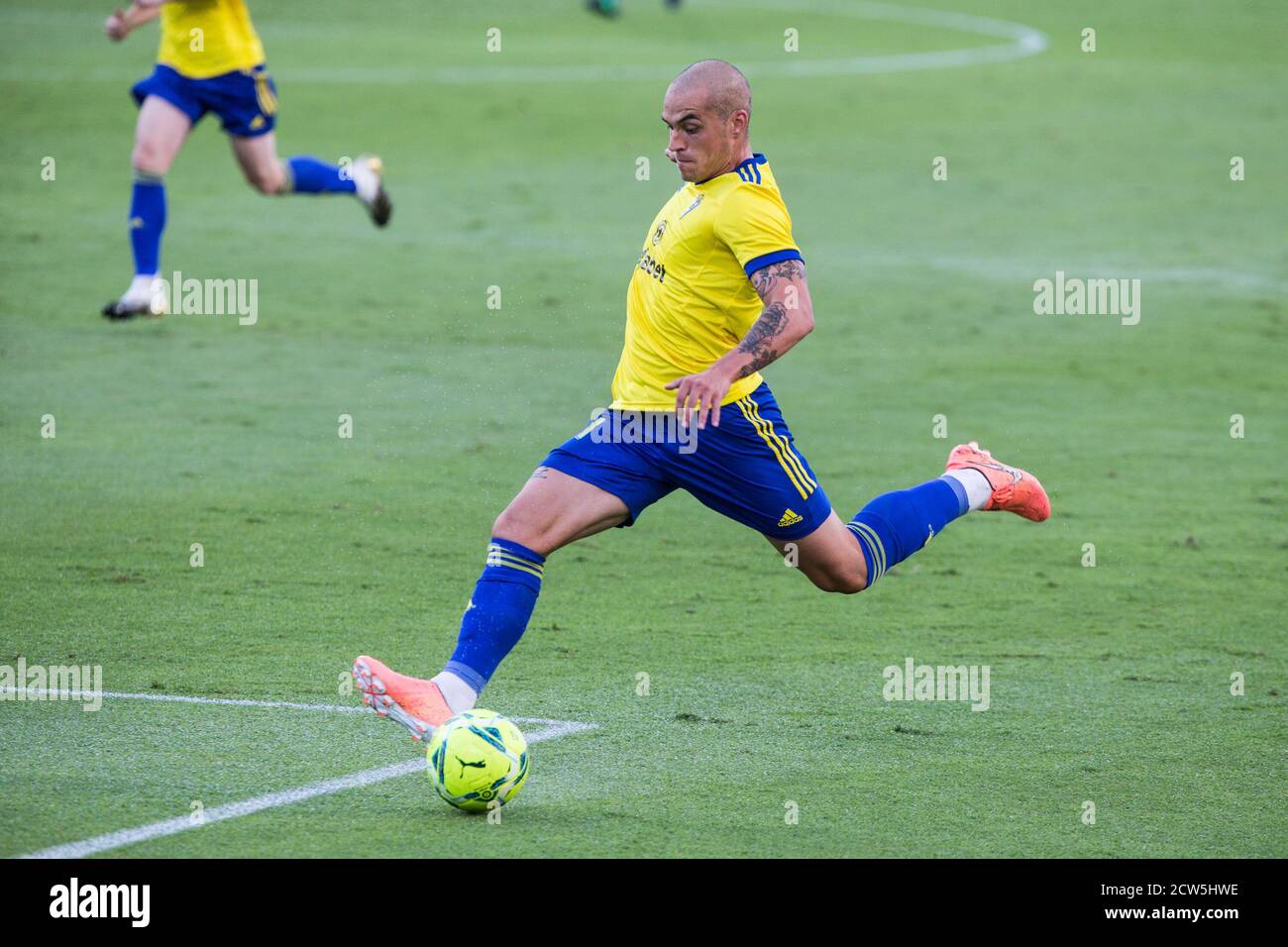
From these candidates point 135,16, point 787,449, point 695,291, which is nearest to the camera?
point 695,291

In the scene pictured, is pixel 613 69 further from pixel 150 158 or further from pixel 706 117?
pixel 706 117

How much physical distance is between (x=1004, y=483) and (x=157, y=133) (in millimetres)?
7890

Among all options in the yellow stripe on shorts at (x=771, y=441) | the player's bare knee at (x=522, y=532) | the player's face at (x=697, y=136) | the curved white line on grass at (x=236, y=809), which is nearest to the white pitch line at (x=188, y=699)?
the curved white line on grass at (x=236, y=809)

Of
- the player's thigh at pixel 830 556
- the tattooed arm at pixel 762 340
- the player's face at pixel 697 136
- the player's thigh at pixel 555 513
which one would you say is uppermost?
the player's face at pixel 697 136

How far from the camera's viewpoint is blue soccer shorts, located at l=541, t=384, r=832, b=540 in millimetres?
6543

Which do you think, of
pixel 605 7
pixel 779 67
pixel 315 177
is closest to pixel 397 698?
pixel 315 177

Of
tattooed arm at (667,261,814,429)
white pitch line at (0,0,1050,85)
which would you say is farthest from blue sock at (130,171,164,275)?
white pitch line at (0,0,1050,85)

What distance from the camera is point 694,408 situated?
6047mm

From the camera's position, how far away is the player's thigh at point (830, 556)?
689cm

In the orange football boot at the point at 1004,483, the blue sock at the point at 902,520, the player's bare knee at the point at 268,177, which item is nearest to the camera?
the blue sock at the point at 902,520

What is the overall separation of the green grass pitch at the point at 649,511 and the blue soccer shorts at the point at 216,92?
1.72 meters

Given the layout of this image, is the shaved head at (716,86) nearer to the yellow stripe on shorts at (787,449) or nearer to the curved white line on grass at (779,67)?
the yellow stripe on shorts at (787,449)

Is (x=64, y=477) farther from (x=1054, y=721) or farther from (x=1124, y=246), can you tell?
(x=1124, y=246)

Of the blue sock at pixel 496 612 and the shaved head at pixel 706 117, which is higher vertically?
the shaved head at pixel 706 117
